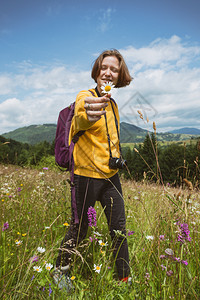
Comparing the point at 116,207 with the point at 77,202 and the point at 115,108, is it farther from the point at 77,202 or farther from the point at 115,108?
the point at 115,108

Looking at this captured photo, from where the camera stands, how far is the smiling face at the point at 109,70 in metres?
1.93

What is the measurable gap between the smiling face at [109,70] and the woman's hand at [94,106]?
0.59 m

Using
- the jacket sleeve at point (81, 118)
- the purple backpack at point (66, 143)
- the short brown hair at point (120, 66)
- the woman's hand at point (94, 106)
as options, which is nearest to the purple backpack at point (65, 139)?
the purple backpack at point (66, 143)

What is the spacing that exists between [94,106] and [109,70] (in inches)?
30.4

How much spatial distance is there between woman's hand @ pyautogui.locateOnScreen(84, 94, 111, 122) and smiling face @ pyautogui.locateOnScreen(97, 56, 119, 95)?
0.59 m

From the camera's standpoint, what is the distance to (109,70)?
6.38ft

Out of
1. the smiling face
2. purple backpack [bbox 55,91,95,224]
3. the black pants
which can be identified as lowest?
the black pants

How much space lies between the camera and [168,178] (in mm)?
26547

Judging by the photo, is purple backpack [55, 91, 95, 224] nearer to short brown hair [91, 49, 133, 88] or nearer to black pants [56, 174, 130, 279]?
black pants [56, 174, 130, 279]

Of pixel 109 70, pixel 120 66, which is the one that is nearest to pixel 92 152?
pixel 109 70

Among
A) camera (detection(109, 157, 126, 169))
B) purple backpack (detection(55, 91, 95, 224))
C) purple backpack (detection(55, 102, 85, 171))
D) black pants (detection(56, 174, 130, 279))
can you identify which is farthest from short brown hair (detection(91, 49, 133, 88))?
black pants (detection(56, 174, 130, 279))

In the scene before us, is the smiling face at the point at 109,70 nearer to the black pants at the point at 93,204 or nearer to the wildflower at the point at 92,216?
the black pants at the point at 93,204

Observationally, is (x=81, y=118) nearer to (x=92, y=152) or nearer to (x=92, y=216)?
(x=92, y=152)

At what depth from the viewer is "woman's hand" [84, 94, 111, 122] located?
1.32 meters
